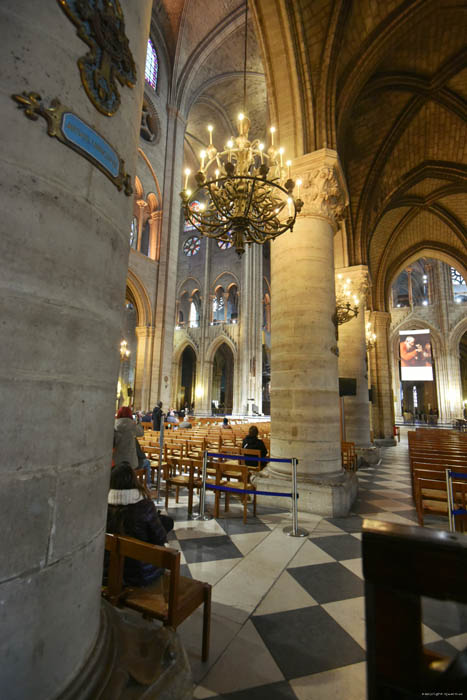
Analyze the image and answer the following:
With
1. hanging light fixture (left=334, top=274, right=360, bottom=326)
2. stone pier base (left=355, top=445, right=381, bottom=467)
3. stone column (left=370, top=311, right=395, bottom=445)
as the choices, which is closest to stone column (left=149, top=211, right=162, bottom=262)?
hanging light fixture (left=334, top=274, right=360, bottom=326)

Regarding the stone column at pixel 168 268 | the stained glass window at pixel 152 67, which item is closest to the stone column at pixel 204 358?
the stone column at pixel 168 268

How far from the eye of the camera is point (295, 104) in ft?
20.0

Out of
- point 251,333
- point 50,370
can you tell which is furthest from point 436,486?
point 251,333

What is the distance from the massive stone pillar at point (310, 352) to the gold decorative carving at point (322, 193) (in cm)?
2

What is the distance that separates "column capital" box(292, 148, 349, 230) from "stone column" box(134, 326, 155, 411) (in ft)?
36.6

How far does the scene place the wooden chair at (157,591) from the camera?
5.30ft

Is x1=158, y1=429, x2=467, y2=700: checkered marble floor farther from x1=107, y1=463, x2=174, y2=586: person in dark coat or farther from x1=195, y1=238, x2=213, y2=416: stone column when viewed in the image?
x1=195, y1=238, x2=213, y2=416: stone column

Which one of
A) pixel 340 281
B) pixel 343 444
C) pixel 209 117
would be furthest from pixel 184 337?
pixel 343 444

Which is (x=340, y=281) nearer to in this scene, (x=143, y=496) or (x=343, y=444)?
(x=343, y=444)

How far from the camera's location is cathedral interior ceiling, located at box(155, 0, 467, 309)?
6.06 m

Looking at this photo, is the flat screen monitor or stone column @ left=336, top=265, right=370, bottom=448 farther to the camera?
the flat screen monitor

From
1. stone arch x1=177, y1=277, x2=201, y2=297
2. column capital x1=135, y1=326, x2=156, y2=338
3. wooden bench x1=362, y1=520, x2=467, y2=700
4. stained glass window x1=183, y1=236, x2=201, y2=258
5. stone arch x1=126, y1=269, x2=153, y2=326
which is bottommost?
wooden bench x1=362, y1=520, x2=467, y2=700

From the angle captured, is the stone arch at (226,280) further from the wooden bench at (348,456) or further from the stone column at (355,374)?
the wooden bench at (348,456)

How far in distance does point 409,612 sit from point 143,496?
72.5 inches
